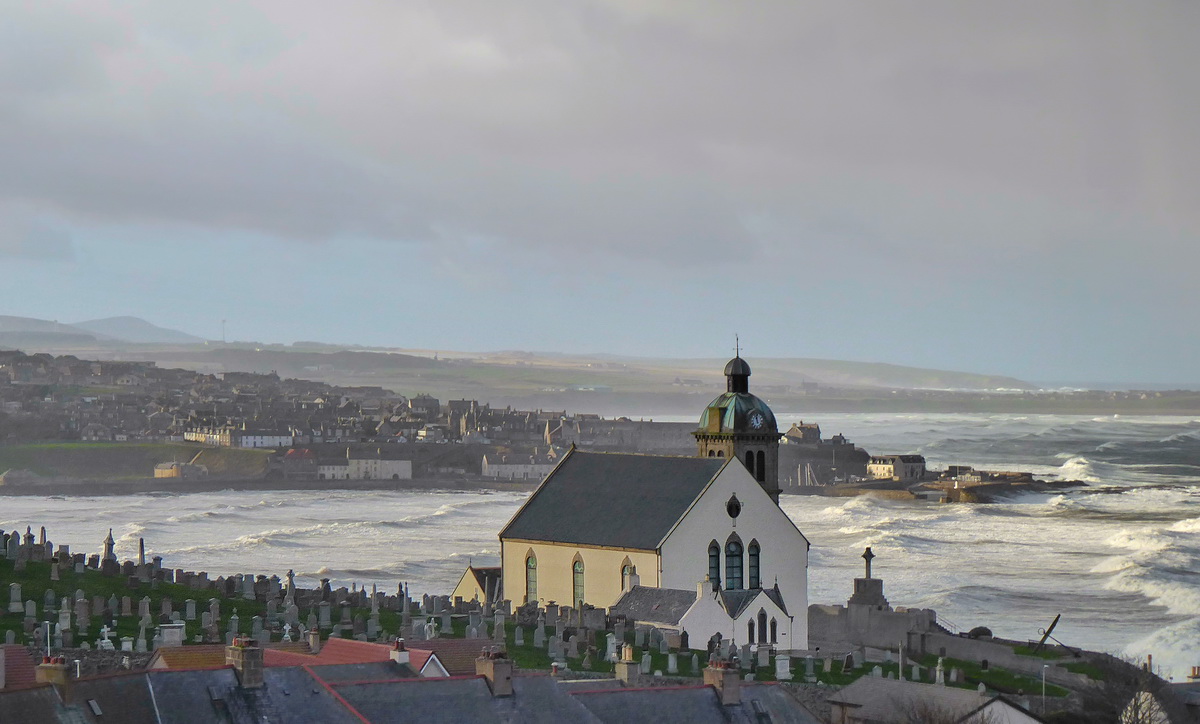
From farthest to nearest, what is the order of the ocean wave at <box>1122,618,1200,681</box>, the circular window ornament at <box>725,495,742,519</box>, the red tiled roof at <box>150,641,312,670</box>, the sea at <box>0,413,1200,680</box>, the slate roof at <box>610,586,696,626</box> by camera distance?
1. the sea at <box>0,413,1200,680</box>
2. the circular window ornament at <box>725,495,742,519</box>
3. the ocean wave at <box>1122,618,1200,681</box>
4. the slate roof at <box>610,586,696,626</box>
5. the red tiled roof at <box>150,641,312,670</box>

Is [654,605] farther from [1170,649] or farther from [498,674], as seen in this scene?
[498,674]

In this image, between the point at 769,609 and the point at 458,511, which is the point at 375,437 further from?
the point at 769,609

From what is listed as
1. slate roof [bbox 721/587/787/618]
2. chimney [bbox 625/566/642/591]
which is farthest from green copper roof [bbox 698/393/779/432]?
slate roof [bbox 721/587/787/618]

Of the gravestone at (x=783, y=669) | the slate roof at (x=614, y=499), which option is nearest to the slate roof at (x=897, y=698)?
the gravestone at (x=783, y=669)

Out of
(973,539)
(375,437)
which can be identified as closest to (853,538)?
(973,539)

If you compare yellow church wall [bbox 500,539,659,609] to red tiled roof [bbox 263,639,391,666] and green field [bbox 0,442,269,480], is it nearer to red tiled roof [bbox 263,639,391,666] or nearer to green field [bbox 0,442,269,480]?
red tiled roof [bbox 263,639,391,666]

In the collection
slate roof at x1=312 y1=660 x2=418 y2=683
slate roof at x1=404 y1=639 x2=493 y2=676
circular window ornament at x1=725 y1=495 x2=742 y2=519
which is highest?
circular window ornament at x1=725 y1=495 x2=742 y2=519

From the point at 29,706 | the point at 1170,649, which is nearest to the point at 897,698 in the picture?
the point at 29,706

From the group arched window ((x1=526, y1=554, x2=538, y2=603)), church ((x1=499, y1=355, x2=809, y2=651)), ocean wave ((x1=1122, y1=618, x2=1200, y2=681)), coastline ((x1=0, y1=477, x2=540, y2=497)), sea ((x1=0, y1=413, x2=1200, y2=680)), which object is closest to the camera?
church ((x1=499, y1=355, x2=809, y2=651))
